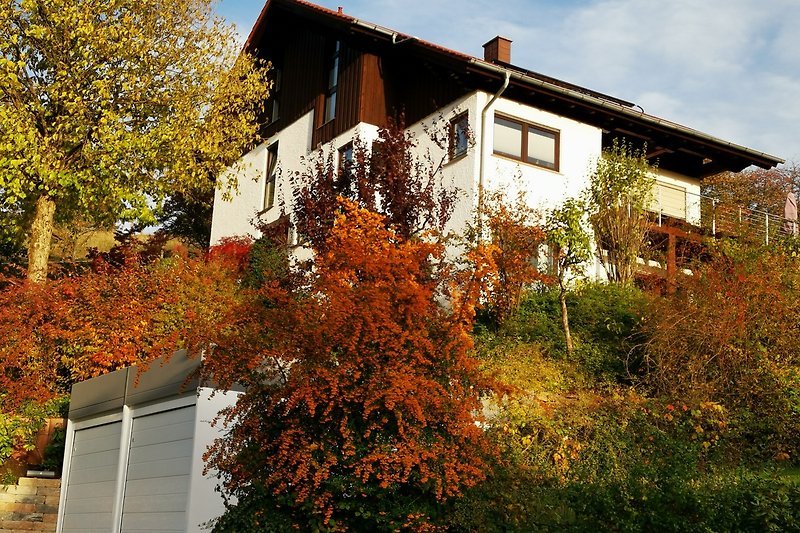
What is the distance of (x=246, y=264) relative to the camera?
24250mm

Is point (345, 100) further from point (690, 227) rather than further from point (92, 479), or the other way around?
point (92, 479)

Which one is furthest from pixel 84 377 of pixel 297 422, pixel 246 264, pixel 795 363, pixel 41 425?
pixel 795 363

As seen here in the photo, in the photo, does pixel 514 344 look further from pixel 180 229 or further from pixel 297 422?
pixel 180 229

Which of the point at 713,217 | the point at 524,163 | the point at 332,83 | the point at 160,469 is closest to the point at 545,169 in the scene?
the point at 524,163

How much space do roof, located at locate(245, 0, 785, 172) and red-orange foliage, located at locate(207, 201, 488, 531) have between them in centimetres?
1114

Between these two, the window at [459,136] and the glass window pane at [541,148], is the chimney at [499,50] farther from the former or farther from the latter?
the window at [459,136]

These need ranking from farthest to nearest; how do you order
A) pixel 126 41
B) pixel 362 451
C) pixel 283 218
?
pixel 283 218 < pixel 126 41 < pixel 362 451

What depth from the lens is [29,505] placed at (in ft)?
54.7

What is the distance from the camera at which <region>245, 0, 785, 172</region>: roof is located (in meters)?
21.2

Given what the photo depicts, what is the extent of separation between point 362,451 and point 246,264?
14785mm

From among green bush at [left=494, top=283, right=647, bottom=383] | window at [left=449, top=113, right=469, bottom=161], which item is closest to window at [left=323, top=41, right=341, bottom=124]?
window at [left=449, top=113, right=469, bottom=161]

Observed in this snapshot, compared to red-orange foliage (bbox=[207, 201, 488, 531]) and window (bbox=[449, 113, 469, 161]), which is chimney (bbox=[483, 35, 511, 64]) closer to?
window (bbox=[449, 113, 469, 161])

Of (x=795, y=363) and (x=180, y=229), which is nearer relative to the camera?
(x=795, y=363)

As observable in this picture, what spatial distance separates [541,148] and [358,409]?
43.1 ft
